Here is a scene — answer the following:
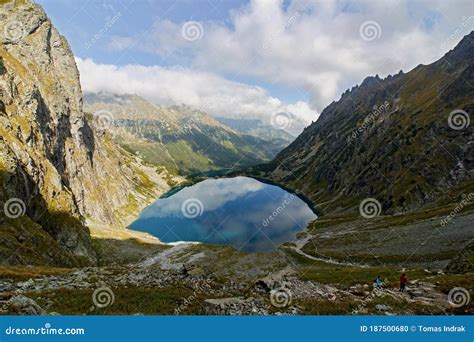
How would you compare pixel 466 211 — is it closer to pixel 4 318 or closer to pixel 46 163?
pixel 4 318

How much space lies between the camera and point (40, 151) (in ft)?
350

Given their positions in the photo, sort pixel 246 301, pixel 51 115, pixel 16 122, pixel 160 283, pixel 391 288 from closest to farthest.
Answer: pixel 246 301 < pixel 160 283 < pixel 391 288 < pixel 16 122 < pixel 51 115

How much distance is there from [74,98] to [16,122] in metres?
102

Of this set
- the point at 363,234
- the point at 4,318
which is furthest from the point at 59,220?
the point at 363,234

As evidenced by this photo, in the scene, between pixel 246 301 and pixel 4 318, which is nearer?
pixel 4 318

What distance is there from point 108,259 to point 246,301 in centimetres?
9916

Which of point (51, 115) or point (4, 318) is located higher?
point (51, 115)

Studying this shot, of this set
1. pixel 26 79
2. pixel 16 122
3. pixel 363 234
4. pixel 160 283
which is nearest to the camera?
pixel 160 283

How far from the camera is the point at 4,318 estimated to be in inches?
685

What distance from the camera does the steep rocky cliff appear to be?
227 feet

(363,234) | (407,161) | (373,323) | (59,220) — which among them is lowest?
(59,220)

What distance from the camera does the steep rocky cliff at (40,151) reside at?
227 feet

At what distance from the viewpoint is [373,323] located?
62.1ft

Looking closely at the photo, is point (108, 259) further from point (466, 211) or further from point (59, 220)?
point (466, 211)
